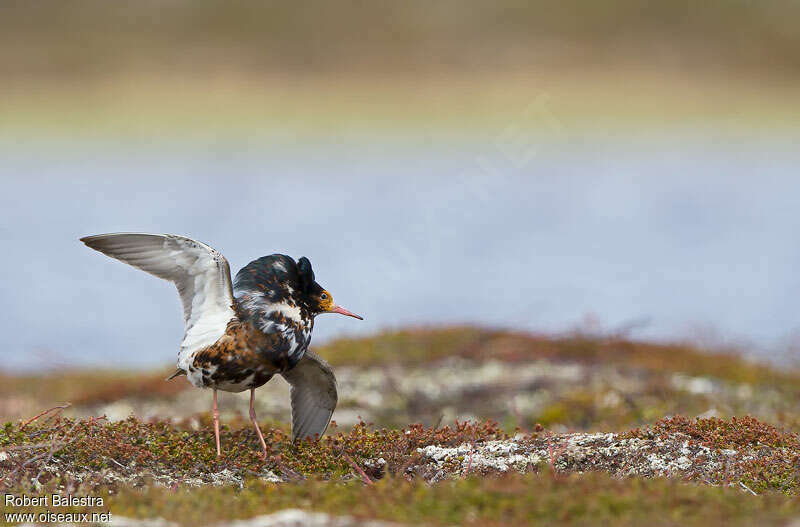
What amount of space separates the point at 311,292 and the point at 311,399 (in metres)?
1.14

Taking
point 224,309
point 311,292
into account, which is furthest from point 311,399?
point 224,309

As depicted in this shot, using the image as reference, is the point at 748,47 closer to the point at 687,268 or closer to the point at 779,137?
the point at 779,137

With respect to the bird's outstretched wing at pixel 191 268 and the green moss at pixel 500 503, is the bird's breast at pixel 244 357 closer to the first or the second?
the bird's outstretched wing at pixel 191 268

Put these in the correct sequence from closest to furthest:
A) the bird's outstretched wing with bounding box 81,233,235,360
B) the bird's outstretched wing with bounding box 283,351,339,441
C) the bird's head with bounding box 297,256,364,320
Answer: the bird's outstretched wing with bounding box 81,233,235,360 → the bird's head with bounding box 297,256,364,320 → the bird's outstretched wing with bounding box 283,351,339,441

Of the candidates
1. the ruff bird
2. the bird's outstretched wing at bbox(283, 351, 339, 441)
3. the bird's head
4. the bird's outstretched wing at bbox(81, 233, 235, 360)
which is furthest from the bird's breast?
the bird's outstretched wing at bbox(283, 351, 339, 441)

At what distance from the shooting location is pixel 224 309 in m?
8.65

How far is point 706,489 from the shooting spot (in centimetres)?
708

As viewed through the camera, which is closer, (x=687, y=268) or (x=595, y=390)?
(x=595, y=390)

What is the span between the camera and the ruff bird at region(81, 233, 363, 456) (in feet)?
28.0

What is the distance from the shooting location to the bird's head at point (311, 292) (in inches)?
355

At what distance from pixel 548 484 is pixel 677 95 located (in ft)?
189

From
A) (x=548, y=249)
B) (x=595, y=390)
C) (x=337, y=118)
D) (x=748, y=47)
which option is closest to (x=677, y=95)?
(x=748, y=47)

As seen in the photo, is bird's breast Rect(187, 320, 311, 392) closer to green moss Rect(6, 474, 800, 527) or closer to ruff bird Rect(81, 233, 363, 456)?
ruff bird Rect(81, 233, 363, 456)

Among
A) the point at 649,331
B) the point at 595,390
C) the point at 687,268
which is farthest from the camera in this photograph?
the point at 687,268
